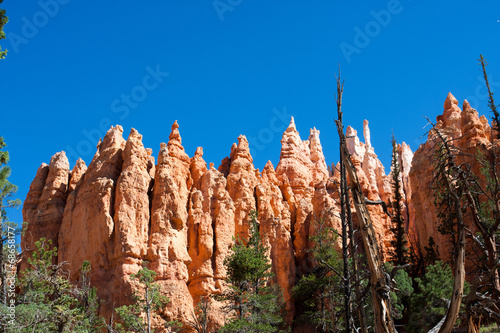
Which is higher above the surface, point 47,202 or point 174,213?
point 47,202

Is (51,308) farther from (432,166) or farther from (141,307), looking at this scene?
(432,166)

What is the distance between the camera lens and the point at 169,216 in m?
38.7

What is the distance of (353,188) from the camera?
6.52m

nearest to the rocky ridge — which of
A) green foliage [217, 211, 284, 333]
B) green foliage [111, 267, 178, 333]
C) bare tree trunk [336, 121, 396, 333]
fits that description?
green foliage [111, 267, 178, 333]

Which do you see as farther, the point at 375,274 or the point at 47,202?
the point at 47,202

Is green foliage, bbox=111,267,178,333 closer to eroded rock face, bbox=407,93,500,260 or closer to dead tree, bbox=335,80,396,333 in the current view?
eroded rock face, bbox=407,93,500,260

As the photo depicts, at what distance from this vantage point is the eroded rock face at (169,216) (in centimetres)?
3606

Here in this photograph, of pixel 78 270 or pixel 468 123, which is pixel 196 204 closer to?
pixel 78 270

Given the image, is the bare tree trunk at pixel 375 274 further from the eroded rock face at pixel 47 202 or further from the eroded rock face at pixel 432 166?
the eroded rock face at pixel 47 202

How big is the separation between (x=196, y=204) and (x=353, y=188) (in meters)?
36.3

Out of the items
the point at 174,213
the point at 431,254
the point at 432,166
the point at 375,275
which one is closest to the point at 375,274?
the point at 375,275

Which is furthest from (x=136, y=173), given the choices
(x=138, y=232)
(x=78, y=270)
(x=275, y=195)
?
(x=275, y=195)

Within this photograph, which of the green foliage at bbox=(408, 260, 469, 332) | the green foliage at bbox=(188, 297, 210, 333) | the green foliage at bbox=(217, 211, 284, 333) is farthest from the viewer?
the green foliage at bbox=(408, 260, 469, 332)

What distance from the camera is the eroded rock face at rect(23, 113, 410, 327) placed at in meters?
36.1
